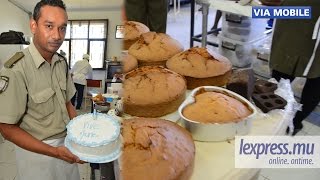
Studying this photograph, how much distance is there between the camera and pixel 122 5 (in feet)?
1.20

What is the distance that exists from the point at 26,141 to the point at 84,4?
0.15 m

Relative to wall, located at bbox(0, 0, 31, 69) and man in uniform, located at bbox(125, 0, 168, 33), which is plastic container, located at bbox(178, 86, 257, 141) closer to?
man in uniform, located at bbox(125, 0, 168, 33)

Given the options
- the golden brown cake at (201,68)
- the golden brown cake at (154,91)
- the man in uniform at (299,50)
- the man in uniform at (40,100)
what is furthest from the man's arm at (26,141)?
the man in uniform at (299,50)

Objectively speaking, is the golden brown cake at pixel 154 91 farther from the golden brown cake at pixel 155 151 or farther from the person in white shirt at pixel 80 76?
the person in white shirt at pixel 80 76

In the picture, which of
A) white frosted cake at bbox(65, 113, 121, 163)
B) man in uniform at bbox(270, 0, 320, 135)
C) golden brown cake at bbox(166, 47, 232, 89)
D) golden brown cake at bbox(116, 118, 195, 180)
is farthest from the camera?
man in uniform at bbox(270, 0, 320, 135)

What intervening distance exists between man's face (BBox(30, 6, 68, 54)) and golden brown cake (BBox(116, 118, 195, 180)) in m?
0.16

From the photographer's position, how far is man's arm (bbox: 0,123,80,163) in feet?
1.00

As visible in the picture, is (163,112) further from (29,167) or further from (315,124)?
(315,124)

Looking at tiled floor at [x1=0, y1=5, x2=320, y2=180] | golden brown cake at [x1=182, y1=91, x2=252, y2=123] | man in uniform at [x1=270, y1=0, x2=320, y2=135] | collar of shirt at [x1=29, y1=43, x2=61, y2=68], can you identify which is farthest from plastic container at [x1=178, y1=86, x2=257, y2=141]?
man in uniform at [x1=270, y1=0, x2=320, y2=135]

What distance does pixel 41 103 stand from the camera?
301 mm

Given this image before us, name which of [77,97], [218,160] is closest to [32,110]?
[77,97]

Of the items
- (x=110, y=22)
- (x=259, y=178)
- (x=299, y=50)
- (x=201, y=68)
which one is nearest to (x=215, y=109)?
(x=201, y=68)

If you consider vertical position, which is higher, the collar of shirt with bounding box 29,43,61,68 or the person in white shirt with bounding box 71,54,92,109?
the collar of shirt with bounding box 29,43,61,68

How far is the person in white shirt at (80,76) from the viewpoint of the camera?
0.34m
